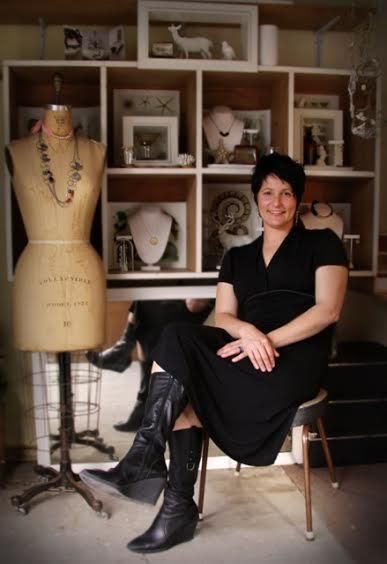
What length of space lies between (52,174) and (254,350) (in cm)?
99

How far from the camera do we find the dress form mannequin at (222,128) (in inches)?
113

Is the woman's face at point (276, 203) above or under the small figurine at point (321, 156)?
under

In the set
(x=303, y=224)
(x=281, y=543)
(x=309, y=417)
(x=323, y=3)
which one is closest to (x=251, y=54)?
(x=323, y=3)

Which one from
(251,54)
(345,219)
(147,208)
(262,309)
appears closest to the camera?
(262,309)

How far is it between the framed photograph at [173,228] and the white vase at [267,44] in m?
0.72

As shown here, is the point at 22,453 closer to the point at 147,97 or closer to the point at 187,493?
the point at 187,493

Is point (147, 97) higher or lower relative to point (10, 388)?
higher

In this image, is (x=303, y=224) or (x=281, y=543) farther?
(x=303, y=224)

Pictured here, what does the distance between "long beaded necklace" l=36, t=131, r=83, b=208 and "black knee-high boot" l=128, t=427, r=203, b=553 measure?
0.94 metres

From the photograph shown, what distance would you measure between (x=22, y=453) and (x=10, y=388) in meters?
0.31

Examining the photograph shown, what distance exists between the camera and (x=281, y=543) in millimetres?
2199

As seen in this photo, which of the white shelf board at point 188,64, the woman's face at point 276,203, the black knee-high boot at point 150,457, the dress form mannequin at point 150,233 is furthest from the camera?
the dress form mannequin at point 150,233

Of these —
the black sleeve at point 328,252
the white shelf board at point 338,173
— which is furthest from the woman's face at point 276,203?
the white shelf board at point 338,173

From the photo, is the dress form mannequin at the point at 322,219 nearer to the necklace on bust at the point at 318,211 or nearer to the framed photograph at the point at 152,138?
the necklace on bust at the point at 318,211
